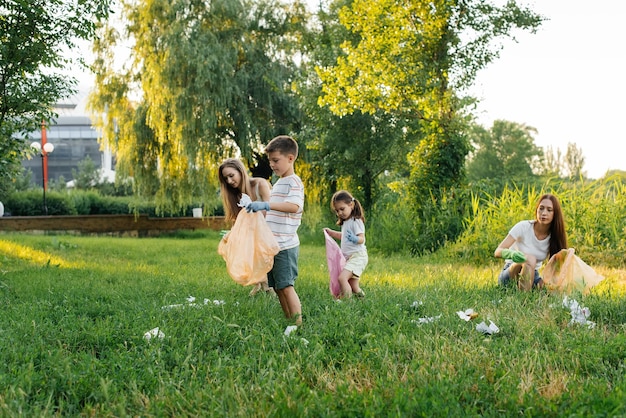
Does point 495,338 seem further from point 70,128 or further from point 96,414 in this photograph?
point 70,128

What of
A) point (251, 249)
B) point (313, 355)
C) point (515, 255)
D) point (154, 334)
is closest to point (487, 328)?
point (313, 355)

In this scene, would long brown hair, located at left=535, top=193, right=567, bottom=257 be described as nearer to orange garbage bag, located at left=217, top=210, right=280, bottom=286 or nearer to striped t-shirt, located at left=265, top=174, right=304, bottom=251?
striped t-shirt, located at left=265, top=174, right=304, bottom=251

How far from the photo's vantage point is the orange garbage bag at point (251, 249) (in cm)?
477

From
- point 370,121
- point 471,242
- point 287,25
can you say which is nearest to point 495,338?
point 471,242

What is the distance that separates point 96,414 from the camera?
3.06 metres

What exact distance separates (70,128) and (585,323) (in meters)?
73.5

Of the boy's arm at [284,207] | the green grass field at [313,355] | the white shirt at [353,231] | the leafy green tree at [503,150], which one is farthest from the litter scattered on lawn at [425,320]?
the leafy green tree at [503,150]

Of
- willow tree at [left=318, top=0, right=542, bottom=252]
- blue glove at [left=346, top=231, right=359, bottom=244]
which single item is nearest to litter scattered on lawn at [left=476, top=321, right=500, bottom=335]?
blue glove at [left=346, top=231, right=359, bottom=244]

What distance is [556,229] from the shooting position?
6.50 metres

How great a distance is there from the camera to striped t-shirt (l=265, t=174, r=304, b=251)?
488cm

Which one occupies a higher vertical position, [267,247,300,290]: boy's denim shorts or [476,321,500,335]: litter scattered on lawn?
[267,247,300,290]: boy's denim shorts

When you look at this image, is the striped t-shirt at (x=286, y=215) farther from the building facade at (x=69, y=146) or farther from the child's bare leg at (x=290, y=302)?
the building facade at (x=69, y=146)

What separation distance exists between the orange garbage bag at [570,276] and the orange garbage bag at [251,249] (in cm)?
312

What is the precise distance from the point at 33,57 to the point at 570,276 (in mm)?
6815
